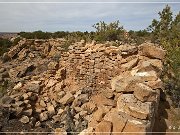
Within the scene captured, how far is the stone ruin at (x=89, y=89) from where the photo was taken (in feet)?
20.4

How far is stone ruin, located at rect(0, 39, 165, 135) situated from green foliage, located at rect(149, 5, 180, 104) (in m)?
0.69

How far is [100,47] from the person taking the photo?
11.2m

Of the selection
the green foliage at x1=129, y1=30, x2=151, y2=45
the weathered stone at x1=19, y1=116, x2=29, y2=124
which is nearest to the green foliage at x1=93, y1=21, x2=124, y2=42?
the green foliage at x1=129, y1=30, x2=151, y2=45

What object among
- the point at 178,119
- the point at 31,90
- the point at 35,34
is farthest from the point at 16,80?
the point at 35,34

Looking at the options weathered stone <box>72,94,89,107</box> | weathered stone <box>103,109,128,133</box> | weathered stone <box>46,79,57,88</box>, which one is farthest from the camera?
weathered stone <box>46,79,57,88</box>

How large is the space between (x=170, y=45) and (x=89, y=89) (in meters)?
3.68

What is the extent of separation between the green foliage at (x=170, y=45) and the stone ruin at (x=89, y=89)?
0.69 meters

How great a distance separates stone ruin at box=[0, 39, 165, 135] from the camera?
20.4 feet

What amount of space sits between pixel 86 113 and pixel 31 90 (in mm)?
2784

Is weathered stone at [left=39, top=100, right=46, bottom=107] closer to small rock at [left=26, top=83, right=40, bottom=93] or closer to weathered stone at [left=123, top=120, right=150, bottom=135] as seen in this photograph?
small rock at [left=26, top=83, right=40, bottom=93]

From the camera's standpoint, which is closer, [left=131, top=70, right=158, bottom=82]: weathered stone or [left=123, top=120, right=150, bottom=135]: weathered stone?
[left=123, top=120, right=150, bottom=135]: weathered stone

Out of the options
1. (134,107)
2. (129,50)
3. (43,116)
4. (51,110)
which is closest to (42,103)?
(51,110)

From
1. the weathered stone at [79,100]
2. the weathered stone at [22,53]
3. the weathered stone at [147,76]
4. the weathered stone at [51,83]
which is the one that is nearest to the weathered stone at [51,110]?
the weathered stone at [79,100]

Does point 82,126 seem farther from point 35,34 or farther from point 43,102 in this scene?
point 35,34
